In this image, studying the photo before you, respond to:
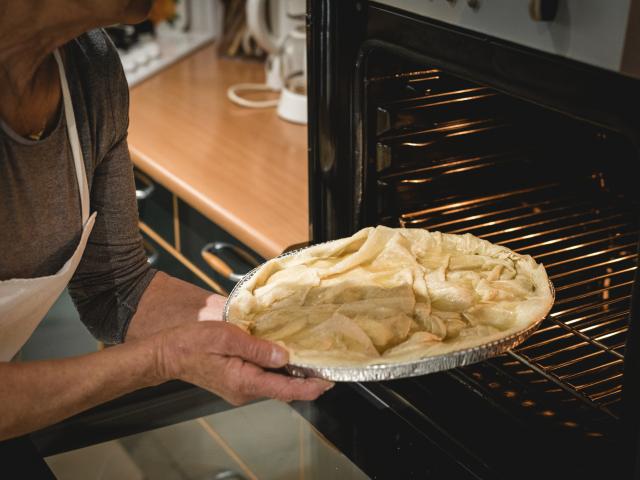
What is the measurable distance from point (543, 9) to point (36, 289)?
726mm

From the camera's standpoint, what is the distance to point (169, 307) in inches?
51.1

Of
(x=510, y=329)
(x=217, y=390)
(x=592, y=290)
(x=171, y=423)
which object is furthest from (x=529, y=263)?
(x=171, y=423)

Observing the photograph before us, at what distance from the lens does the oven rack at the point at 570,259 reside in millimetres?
1145

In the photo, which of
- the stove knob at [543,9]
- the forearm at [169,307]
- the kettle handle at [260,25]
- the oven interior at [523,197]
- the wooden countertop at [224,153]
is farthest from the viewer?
the kettle handle at [260,25]

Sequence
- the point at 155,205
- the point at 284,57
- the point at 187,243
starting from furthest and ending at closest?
the point at 284,57 < the point at 155,205 < the point at 187,243

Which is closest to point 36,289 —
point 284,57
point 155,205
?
point 155,205

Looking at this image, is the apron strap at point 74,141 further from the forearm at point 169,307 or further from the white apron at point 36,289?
the forearm at point 169,307

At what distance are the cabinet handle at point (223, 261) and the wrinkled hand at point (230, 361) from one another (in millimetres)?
766

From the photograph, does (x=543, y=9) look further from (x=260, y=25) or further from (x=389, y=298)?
(x=260, y=25)

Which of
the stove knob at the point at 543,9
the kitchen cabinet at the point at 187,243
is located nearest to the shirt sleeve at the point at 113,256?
the kitchen cabinet at the point at 187,243

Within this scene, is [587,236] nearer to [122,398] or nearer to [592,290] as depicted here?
[592,290]

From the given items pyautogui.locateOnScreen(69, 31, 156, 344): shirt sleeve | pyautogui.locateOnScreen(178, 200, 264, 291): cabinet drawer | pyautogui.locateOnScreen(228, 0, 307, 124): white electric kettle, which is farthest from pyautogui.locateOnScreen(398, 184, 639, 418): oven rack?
pyautogui.locateOnScreen(228, 0, 307, 124): white electric kettle

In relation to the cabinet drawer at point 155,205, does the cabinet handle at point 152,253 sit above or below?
below

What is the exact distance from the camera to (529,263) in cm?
106
